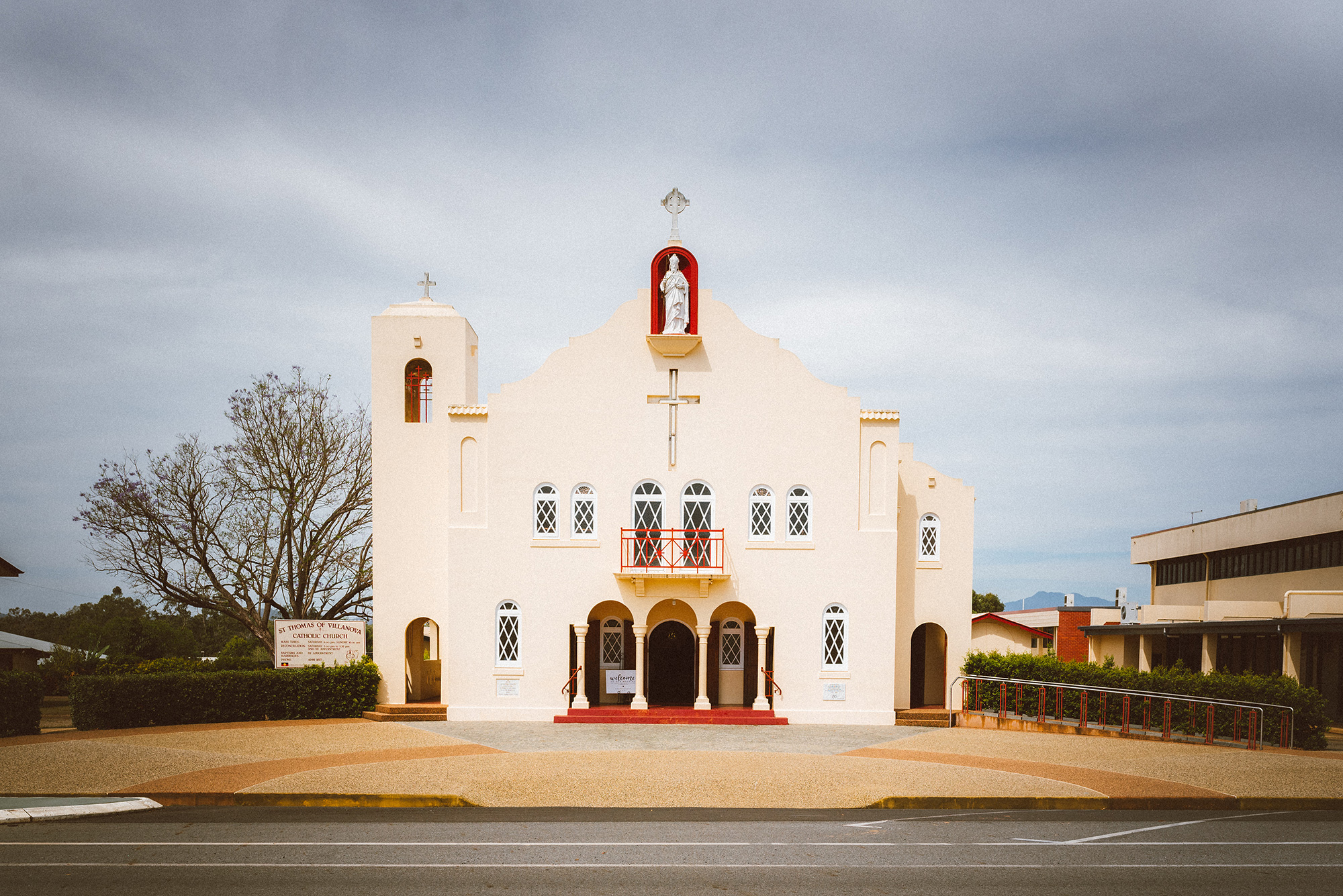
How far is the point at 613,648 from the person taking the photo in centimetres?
2422

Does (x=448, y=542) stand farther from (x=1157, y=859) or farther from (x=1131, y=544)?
(x=1131, y=544)

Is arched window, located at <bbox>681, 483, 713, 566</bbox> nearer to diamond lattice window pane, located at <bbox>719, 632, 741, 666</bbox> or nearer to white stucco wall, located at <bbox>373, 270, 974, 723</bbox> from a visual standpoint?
white stucco wall, located at <bbox>373, 270, 974, 723</bbox>

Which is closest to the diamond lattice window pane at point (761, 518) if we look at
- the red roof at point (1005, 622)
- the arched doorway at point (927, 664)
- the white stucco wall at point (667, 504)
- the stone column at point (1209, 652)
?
the white stucco wall at point (667, 504)

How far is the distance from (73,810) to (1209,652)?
96.7 feet

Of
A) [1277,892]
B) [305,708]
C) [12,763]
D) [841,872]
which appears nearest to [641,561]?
[305,708]

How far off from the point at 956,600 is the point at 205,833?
19.3 m

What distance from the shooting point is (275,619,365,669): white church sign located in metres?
22.4

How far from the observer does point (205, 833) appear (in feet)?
33.6

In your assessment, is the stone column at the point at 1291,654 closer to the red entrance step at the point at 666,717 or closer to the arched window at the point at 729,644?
the red entrance step at the point at 666,717

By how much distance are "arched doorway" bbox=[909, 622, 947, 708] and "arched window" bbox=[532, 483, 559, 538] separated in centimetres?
1087

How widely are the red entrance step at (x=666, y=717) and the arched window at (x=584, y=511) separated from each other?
4.24 m

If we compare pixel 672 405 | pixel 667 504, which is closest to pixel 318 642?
pixel 667 504

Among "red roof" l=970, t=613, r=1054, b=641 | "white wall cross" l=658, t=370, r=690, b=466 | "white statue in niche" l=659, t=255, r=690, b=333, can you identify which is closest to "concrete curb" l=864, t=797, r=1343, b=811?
"white wall cross" l=658, t=370, r=690, b=466

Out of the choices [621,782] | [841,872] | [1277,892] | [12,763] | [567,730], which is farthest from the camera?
[567,730]
